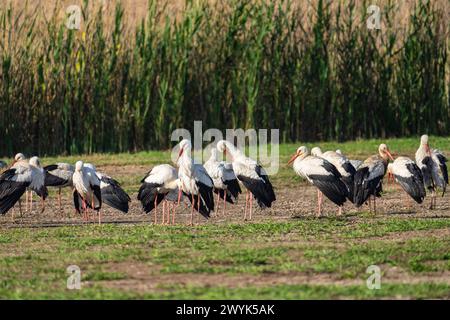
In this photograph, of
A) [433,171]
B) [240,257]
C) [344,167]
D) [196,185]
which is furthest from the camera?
[433,171]

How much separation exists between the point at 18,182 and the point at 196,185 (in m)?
2.13

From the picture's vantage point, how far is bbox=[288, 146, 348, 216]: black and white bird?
571 inches

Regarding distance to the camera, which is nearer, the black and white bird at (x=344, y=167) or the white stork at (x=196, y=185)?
the white stork at (x=196, y=185)

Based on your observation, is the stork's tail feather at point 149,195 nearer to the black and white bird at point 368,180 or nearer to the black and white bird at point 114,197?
the black and white bird at point 114,197

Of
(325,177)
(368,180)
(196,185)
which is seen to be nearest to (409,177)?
(368,180)

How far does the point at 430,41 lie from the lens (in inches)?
869

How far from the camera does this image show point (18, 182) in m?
14.6

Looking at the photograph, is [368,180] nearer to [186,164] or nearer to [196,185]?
[196,185]

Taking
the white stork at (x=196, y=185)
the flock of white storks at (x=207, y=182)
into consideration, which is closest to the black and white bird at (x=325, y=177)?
the flock of white storks at (x=207, y=182)

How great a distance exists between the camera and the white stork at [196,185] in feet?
46.3

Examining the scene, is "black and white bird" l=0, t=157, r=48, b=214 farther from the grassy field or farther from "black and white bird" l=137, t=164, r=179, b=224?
"black and white bird" l=137, t=164, r=179, b=224

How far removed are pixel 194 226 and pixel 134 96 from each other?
7.63 metres

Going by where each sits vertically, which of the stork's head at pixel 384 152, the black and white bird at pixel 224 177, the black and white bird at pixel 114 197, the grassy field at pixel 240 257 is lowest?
the grassy field at pixel 240 257

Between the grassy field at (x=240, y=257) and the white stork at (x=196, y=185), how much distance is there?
0.23 m
